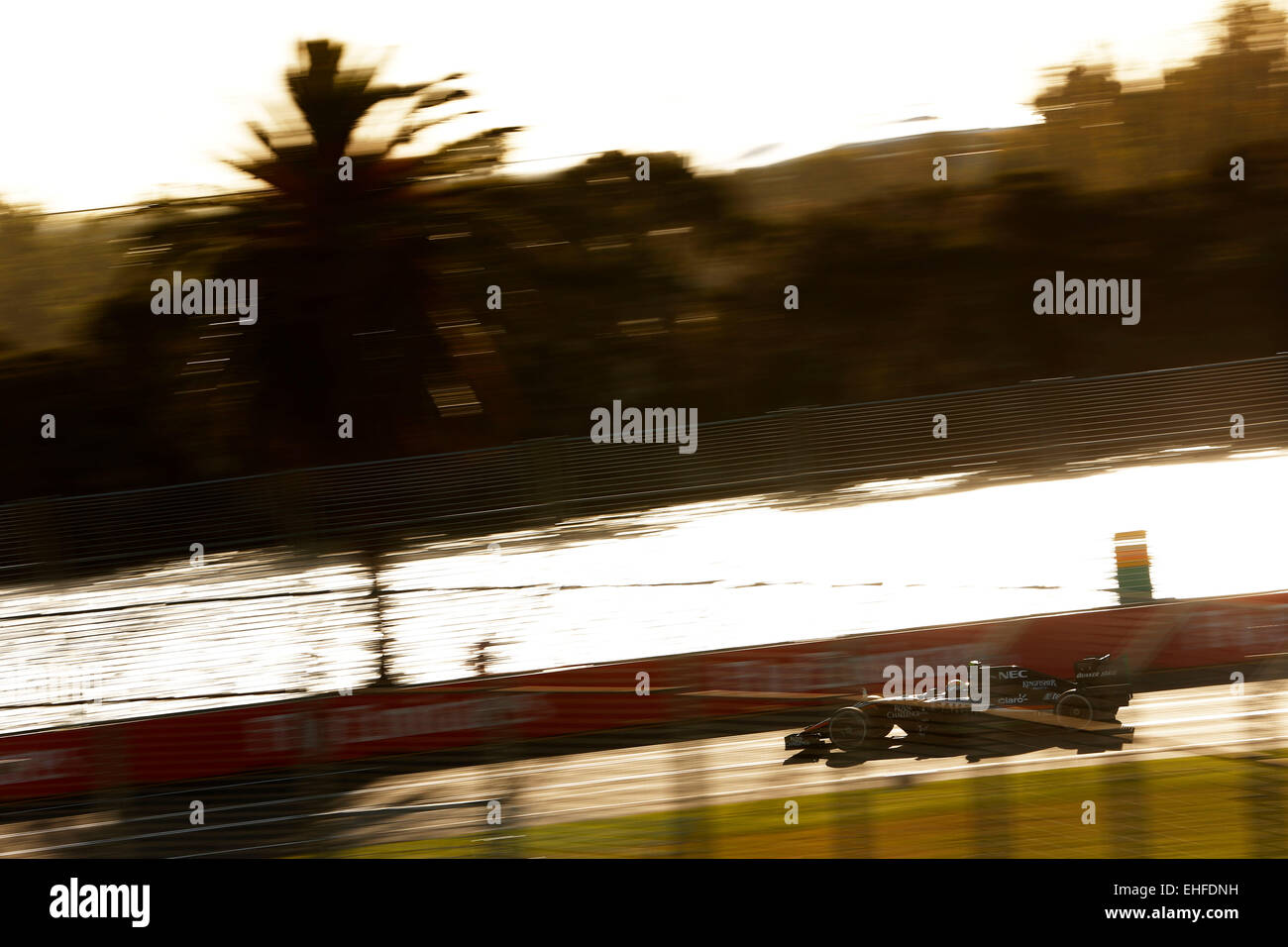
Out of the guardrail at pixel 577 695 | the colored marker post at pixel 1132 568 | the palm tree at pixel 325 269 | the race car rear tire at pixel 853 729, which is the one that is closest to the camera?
the race car rear tire at pixel 853 729

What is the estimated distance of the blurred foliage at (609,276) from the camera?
11.7 m

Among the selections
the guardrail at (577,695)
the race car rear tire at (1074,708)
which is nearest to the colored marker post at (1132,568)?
the guardrail at (577,695)

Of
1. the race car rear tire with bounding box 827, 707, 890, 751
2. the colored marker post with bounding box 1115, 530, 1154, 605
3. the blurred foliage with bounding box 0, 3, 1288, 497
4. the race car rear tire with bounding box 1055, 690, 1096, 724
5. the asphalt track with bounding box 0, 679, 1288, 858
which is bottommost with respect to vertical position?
the asphalt track with bounding box 0, 679, 1288, 858

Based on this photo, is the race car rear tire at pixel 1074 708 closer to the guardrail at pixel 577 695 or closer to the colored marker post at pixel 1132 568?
the guardrail at pixel 577 695

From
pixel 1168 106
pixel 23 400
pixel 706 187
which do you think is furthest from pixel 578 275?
pixel 1168 106

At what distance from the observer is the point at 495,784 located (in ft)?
18.5

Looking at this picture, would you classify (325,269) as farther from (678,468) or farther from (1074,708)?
(1074,708)

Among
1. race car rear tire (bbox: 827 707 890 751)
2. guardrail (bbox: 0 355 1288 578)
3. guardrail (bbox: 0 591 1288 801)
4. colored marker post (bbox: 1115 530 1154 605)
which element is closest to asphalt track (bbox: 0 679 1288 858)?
race car rear tire (bbox: 827 707 890 751)

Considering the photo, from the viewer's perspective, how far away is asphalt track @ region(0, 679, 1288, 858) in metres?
5.05

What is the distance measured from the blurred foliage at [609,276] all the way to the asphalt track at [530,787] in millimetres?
5569

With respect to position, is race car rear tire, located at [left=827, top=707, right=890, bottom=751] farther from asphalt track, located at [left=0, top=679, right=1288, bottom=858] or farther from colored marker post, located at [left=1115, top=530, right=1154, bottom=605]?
colored marker post, located at [left=1115, top=530, right=1154, bottom=605]

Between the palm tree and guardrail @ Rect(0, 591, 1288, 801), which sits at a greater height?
the palm tree

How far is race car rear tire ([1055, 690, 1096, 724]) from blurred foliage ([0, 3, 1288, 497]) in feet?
21.9

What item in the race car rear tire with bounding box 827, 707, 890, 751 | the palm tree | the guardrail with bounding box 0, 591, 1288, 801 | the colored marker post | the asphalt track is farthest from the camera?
the palm tree
